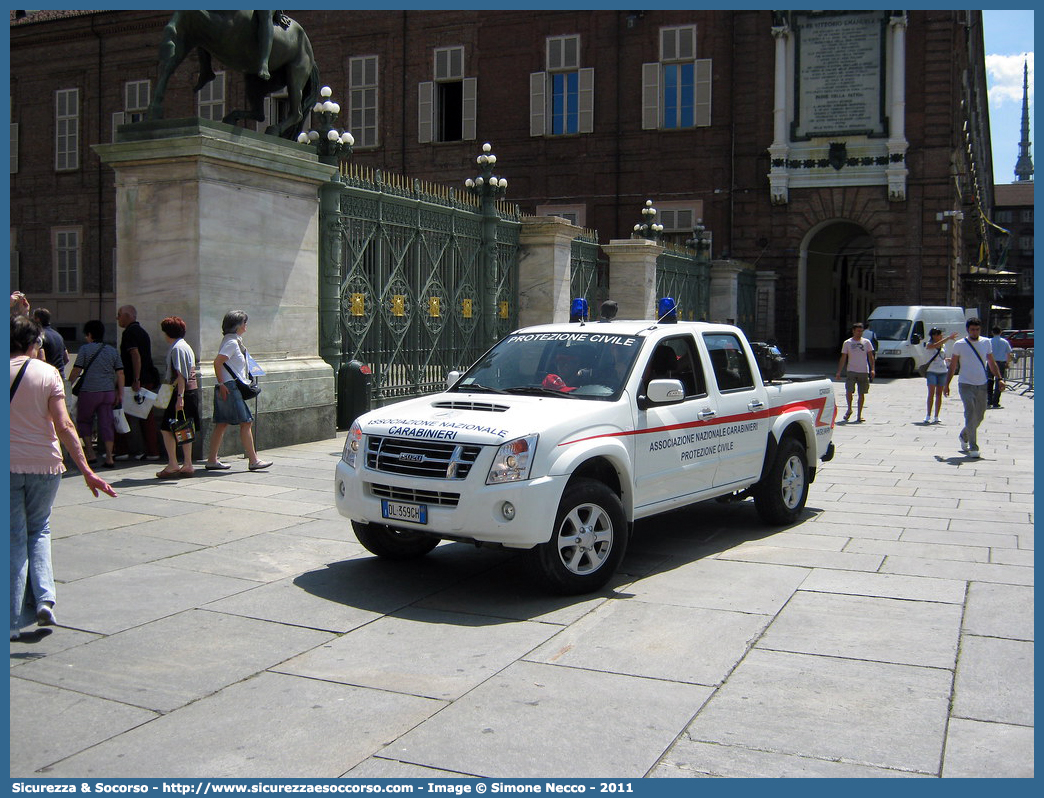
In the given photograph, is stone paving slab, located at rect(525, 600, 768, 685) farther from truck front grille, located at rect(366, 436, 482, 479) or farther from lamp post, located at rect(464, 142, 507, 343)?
lamp post, located at rect(464, 142, 507, 343)

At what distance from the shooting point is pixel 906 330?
31641 mm

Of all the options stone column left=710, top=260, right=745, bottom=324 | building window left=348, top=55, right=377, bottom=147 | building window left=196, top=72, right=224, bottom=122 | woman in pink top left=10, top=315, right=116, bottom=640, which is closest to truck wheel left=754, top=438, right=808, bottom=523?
woman in pink top left=10, top=315, right=116, bottom=640

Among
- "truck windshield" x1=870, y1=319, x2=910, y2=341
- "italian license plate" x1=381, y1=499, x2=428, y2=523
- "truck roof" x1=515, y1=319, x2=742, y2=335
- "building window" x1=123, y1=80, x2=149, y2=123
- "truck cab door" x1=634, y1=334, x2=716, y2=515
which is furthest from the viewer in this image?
"building window" x1=123, y1=80, x2=149, y2=123

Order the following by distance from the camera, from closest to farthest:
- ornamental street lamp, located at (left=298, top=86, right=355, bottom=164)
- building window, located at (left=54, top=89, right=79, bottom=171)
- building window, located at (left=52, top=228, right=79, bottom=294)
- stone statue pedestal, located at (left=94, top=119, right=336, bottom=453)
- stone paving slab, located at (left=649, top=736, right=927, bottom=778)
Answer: stone paving slab, located at (left=649, top=736, right=927, bottom=778), stone statue pedestal, located at (left=94, top=119, right=336, bottom=453), ornamental street lamp, located at (left=298, top=86, right=355, bottom=164), building window, located at (left=52, top=228, right=79, bottom=294), building window, located at (left=54, top=89, right=79, bottom=171)

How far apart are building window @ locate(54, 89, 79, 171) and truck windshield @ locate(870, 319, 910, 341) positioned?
101 feet

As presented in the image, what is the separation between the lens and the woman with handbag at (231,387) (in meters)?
10.8

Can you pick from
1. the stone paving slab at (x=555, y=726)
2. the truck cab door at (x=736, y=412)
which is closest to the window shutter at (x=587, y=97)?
the truck cab door at (x=736, y=412)

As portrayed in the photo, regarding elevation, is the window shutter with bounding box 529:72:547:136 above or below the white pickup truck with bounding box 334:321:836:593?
above

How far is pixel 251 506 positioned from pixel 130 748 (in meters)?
5.14

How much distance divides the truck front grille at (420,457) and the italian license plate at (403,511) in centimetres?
20

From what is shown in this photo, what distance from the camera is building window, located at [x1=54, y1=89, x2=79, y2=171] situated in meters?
41.8

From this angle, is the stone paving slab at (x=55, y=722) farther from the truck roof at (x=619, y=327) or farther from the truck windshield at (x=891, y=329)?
the truck windshield at (x=891, y=329)

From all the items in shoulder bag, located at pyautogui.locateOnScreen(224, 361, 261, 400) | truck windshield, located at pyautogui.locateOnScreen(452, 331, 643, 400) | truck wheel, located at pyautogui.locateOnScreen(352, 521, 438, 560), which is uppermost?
truck windshield, located at pyautogui.locateOnScreen(452, 331, 643, 400)

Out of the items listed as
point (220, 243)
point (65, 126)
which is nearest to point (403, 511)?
point (220, 243)
